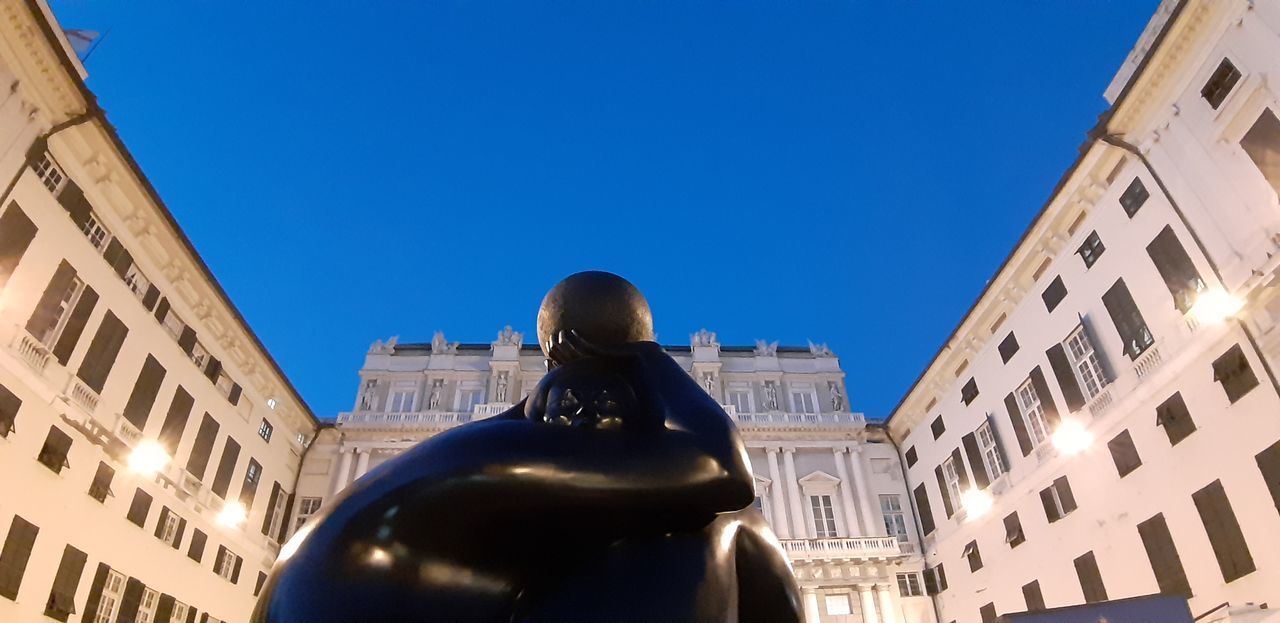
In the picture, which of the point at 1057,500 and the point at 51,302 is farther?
the point at 1057,500

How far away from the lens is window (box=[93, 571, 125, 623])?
17.1 metres

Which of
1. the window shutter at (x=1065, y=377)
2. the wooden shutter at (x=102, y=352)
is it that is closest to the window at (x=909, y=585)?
the window shutter at (x=1065, y=377)

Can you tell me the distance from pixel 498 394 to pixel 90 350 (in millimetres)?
17496

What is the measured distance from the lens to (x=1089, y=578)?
18.5m

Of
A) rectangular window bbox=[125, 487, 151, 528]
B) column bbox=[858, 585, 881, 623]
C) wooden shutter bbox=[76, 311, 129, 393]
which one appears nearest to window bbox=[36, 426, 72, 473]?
wooden shutter bbox=[76, 311, 129, 393]

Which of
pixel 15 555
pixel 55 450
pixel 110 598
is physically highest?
pixel 55 450

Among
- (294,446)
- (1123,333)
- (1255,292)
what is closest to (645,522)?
(1255,292)

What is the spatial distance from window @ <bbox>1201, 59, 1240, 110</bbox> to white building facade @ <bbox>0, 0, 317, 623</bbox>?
24.6 m

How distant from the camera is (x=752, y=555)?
7.00ft

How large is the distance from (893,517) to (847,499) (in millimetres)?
2143

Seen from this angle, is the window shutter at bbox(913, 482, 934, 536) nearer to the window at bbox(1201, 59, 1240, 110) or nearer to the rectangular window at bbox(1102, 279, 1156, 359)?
the rectangular window at bbox(1102, 279, 1156, 359)

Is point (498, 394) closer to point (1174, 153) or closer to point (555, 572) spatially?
point (1174, 153)

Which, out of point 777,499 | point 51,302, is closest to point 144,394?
point 51,302

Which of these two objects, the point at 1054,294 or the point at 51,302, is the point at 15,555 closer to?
the point at 51,302
